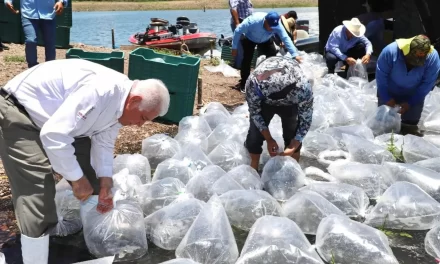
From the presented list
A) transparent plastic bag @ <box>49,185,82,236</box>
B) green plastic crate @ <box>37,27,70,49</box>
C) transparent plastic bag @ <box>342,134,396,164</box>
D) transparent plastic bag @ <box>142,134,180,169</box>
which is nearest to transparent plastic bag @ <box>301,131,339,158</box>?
transparent plastic bag @ <box>342,134,396,164</box>

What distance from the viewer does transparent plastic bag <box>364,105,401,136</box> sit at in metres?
4.21

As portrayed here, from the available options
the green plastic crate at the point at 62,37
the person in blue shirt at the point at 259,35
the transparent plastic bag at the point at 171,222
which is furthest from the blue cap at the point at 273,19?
the green plastic crate at the point at 62,37

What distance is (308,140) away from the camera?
3777 mm

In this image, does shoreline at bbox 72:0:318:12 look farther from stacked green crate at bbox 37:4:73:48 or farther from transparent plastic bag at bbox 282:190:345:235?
transparent plastic bag at bbox 282:190:345:235

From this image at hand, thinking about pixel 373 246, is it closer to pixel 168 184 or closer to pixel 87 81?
pixel 168 184

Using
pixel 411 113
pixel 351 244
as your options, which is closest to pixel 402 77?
pixel 411 113

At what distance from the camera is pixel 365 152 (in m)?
3.45

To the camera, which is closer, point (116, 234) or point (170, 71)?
point (116, 234)

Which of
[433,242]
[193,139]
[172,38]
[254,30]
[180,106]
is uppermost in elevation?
[254,30]

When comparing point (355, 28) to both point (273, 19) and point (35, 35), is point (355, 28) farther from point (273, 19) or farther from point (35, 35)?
point (35, 35)

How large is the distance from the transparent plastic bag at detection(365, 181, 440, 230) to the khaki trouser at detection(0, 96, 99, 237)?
Answer: 5.67 feet

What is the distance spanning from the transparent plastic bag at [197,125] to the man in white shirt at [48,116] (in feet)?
6.13

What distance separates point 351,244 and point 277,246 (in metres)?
0.39

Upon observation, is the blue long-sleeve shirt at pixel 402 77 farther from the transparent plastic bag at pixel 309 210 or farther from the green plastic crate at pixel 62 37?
the green plastic crate at pixel 62 37
